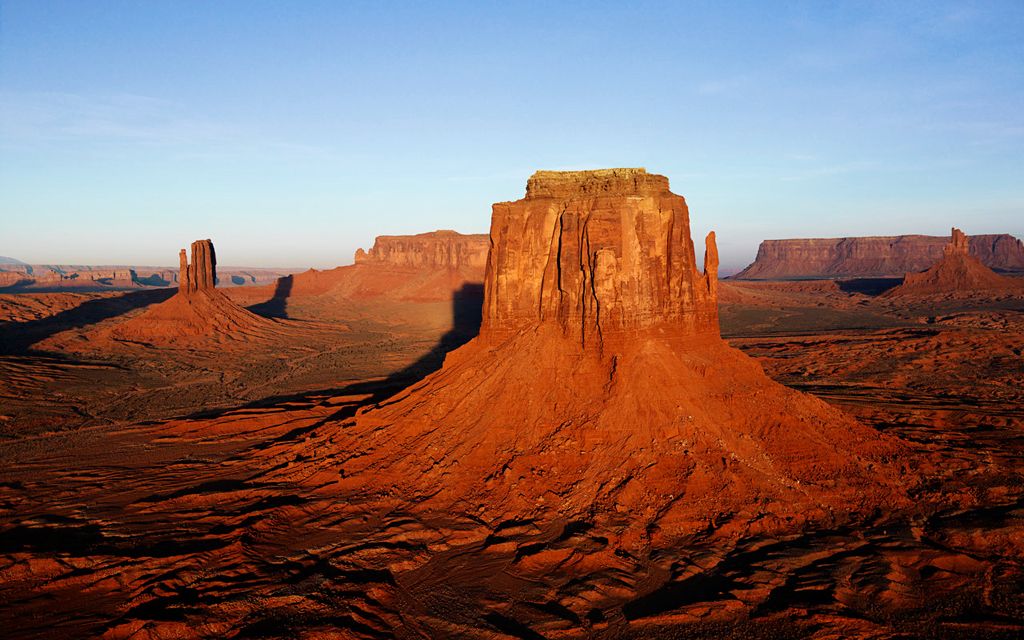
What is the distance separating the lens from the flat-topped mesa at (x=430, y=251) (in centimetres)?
11162

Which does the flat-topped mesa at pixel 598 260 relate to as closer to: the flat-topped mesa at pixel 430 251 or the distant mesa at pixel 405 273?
the distant mesa at pixel 405 273

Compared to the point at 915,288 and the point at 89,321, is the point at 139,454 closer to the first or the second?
the point at 89,321

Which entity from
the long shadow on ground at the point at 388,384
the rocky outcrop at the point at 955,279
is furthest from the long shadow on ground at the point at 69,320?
the rocky outcrop at the point at 955,279

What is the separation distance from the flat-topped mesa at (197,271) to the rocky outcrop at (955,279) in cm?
11361

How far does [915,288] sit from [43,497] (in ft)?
423

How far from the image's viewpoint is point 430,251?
117m

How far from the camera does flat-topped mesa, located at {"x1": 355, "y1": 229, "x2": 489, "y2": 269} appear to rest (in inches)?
4395

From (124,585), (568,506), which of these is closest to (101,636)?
(124,585)

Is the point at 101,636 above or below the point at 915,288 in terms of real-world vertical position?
below

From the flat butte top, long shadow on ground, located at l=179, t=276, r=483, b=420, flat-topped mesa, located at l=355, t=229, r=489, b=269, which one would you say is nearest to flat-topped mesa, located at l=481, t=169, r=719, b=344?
the flat butte top

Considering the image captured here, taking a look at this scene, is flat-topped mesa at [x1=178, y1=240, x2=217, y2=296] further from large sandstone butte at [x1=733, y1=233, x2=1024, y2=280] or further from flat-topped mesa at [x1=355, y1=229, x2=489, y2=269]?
large sandstone butte at [x1=733, y1=233, x2=1024, y2=280]

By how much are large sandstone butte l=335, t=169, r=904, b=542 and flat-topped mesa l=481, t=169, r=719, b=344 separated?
0.20ft

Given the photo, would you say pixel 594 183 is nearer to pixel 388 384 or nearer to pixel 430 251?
pixel 388 384

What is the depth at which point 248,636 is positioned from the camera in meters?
12.5
